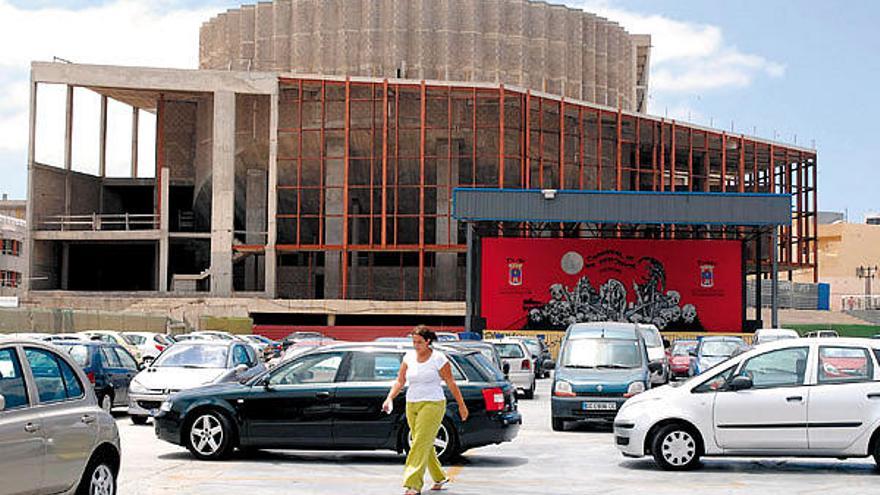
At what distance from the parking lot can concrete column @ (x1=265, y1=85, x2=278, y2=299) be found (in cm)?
4663

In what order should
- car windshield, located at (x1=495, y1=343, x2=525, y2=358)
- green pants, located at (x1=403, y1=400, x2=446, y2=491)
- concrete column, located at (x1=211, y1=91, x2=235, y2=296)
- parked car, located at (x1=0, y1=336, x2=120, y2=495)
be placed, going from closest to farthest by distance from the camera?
parked car, located at (x1=0, y1=336, x2=120, y2=495) → green pants, located at (x1=403, y1=400, x2=446, y2=491) → car windshield, located at (x1=495, y1=343, x2=525, y2=358) → concrete column, located at (x1=211, y1=91, x2=235, y2=296)

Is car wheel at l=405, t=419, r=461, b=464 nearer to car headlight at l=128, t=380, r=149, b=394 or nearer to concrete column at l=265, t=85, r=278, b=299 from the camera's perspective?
car headlight at l=128, t=380, r=149, b=394

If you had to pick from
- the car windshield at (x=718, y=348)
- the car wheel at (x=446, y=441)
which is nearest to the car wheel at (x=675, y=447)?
the car wheel at (x=446, y=441)

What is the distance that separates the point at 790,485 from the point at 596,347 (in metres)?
8.27

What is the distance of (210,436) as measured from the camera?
14820 mm

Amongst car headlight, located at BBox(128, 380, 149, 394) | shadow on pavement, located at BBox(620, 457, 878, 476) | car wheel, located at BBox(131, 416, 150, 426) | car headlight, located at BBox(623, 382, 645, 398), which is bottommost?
car wheel, located at BBox(131, 416, 150, 426)

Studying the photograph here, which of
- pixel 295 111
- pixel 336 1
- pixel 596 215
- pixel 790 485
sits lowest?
pixel 790 485

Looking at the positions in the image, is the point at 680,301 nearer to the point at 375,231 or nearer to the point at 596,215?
the point at 596,215

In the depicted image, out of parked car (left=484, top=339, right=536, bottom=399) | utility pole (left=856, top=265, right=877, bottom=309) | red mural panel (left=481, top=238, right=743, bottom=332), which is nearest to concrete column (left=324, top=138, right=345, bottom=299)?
red mural panel (left=481, top=238, right=743, bottom=332)

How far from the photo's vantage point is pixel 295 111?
6538cm

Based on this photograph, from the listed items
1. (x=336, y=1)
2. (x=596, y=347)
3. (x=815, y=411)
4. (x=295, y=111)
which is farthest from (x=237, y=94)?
(x=815, y=411)

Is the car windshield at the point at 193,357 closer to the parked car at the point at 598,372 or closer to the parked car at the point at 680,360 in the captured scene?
the parked car at the point at 598,372

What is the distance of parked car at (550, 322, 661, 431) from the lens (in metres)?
19.6

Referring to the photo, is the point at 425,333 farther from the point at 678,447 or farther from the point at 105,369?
the point at 105,369
